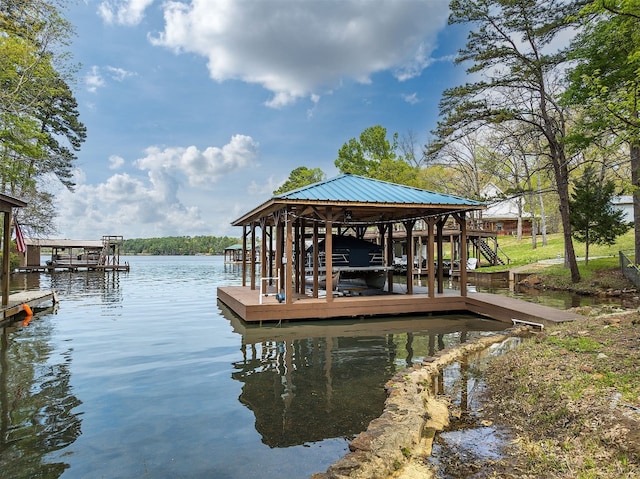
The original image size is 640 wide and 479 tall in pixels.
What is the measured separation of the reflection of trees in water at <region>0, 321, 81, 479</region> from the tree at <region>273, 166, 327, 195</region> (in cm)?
3576

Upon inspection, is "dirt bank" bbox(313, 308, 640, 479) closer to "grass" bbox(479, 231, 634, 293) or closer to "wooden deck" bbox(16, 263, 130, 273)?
"grass" bbox(479, 231, 634, 293)

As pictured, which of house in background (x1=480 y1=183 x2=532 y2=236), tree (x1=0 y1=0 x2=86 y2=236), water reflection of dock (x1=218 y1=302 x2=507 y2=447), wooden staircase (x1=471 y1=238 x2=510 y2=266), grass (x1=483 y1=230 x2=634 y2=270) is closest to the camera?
water reflection of dock (x1=218 y1=302 x2=507 y2=447)

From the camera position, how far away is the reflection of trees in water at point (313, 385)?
15.5 feet

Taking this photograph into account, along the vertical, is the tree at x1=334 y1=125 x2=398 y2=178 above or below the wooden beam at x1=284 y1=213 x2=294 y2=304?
above

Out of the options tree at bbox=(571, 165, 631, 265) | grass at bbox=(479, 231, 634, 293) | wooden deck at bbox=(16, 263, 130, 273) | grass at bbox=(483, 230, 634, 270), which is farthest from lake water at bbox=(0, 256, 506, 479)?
wooden deck at bbox=(16, 263, 130, 273)

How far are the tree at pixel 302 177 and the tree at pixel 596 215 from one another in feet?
87.6

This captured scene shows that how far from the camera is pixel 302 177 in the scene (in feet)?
146

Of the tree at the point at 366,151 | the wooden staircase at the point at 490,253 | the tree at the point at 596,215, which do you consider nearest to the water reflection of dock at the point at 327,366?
the tree at the point at 596,215

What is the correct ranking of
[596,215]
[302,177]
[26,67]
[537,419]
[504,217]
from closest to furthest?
1. [537,419]
2. [26,67]
3. [596,215]
4. [302,177]
5. [504,217]

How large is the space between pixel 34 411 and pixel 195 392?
1.93 metres

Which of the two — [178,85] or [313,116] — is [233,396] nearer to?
[178,85]

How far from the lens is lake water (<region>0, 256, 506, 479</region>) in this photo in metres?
4.02

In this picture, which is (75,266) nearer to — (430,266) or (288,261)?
(288,261)

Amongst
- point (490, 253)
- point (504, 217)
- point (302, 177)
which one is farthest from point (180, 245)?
point (490, 253)
